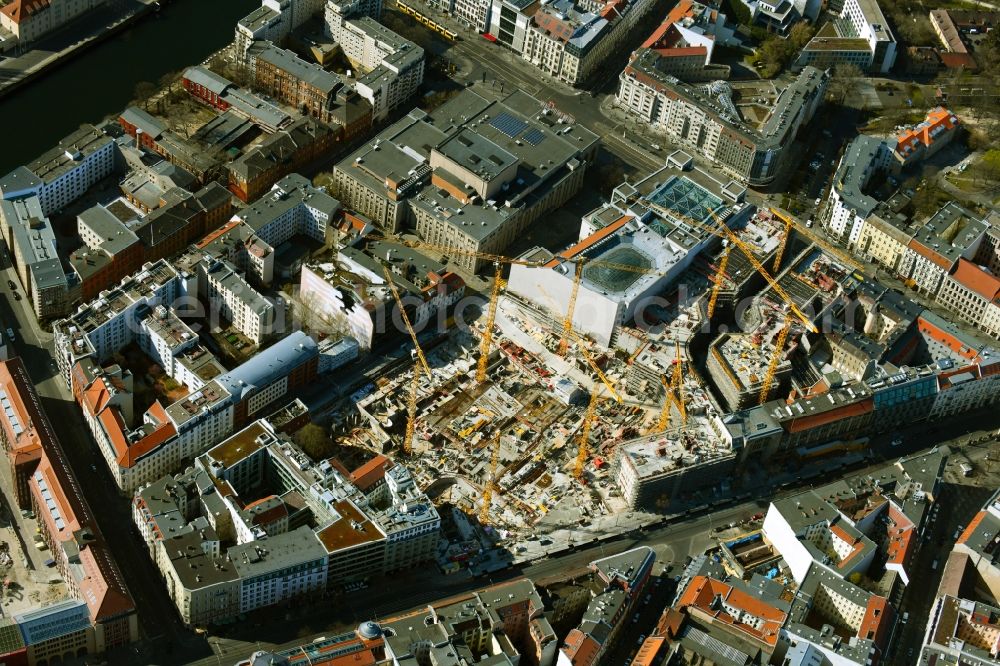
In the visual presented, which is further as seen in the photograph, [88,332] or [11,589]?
[88,332]

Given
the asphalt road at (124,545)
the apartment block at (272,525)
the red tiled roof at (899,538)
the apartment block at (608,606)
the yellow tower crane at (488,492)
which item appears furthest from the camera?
the yellow tower crane at (488,492)

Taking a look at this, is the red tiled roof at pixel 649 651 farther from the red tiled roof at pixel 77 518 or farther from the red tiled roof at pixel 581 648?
the red tiled roof at pixel 77 518

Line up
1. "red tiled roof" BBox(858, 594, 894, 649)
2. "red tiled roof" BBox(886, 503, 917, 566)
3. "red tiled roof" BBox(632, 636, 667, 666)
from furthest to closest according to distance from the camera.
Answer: "red tiled roof" BBox(886, 503, 917, 566) < "red tiled roof" BBox(858, 594, 894, 649) < "red tiled roof" BBox(632, 636, 667, 666)

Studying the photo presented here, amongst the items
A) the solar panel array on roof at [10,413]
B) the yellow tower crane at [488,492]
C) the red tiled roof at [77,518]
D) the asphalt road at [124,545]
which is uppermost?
the solar panel array on roof at [10,413]

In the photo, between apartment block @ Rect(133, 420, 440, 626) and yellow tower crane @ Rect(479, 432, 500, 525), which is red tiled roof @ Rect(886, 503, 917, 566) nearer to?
yellow tower crane @ Rect(479, 432, 500, 525)

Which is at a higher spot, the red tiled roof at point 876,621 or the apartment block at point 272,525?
the red tiled roof at point 876,621

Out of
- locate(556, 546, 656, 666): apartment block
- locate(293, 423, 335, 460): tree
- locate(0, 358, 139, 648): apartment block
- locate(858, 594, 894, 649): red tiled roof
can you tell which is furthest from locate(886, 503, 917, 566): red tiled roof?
locate(0, 358, 139, 648): apartment block

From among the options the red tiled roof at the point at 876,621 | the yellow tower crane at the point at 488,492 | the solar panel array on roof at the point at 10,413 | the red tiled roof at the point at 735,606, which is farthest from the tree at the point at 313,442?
the red tiled roof at the point at 876,621

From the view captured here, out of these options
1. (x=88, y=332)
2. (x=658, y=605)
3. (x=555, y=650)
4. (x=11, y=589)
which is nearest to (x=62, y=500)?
(x=11, y=589)

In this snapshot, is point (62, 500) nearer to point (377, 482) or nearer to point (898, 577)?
point (377, 482)
